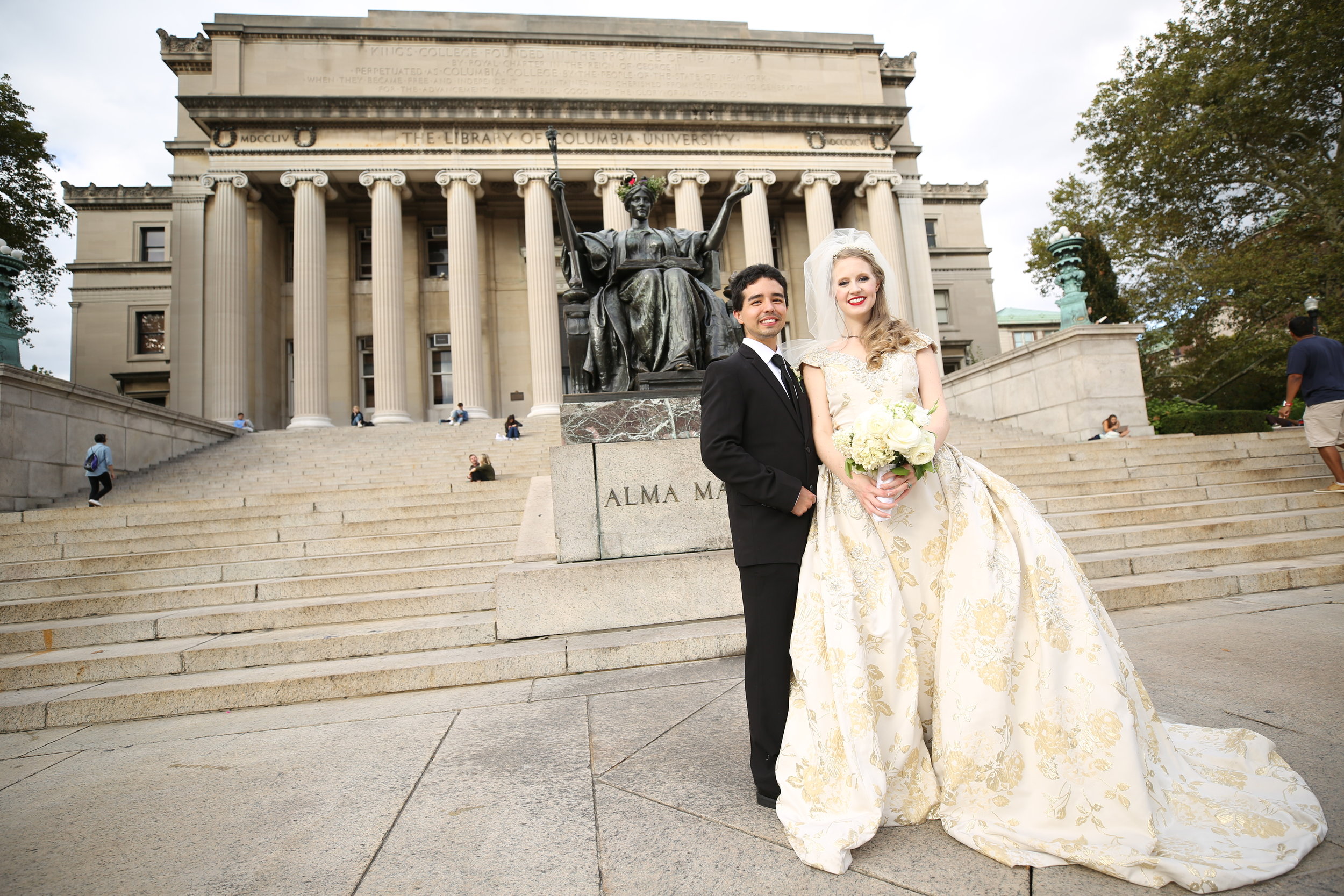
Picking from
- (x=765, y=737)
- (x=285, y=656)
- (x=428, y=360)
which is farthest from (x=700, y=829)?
(x=428, y=360)

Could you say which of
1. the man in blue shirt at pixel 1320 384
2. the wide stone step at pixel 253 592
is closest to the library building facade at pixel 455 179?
the wide stone step at pixel 253 592

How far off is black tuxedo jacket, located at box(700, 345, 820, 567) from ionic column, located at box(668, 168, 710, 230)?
2463cm

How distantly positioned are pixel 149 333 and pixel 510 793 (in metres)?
41.2

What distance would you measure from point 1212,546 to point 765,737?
21.5ft

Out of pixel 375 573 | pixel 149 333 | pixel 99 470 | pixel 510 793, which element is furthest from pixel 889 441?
pixel 149 333

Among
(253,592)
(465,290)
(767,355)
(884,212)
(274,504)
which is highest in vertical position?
(884,212)

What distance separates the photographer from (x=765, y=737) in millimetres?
2502

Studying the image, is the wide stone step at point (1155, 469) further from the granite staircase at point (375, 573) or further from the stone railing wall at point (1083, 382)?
the stone railing wall at point (1083, 382)

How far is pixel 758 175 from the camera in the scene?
27625 millimetres

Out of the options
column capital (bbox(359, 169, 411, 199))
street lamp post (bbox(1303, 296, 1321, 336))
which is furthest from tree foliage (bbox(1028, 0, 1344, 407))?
column capital (bbox(359, 169, 411, 199))

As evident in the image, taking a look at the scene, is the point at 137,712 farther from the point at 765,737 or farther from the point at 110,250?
the point at 110,250

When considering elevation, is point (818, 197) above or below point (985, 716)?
above

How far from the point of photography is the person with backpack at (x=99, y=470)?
11703 mm

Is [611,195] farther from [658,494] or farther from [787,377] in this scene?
[787,377]
